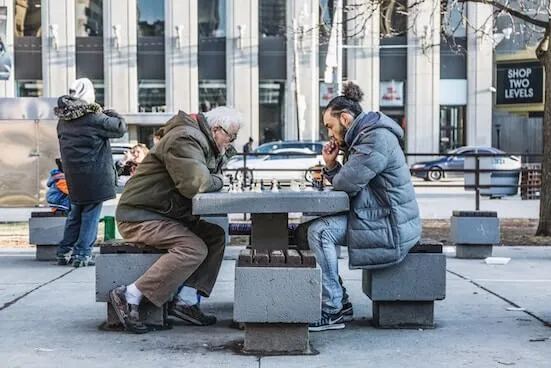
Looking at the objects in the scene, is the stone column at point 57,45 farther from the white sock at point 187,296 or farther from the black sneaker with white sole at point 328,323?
the black sneaker with white sole at point 328,323

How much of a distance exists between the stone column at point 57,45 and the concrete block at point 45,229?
34620 millimetres

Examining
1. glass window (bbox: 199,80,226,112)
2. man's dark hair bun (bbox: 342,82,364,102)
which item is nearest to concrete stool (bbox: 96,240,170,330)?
man's dark hair bun (bbox: 342,82,364,102)

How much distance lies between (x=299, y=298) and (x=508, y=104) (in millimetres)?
37718

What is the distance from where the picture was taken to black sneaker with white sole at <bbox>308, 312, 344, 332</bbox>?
237 inches

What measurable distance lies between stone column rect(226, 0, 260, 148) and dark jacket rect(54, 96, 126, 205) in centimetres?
3462

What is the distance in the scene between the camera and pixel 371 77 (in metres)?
43.9

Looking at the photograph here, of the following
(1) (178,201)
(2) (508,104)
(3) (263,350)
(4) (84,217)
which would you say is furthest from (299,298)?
(2) (508,104)

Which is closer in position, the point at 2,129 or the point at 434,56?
the point at 2,129

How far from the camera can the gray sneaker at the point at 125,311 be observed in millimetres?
5855

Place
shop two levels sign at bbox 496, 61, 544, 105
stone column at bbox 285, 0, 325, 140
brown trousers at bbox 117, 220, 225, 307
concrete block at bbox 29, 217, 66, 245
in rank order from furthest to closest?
stone column at bbox 285, 0, 325, 140
shop two levels sign at bbox 496, 61, 544, 105
concrete block at bbox 29, 217, 66, 245
brown trousers at bbox 117, 220, 225, 307

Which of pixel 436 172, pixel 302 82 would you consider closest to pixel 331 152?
pixel 436 172

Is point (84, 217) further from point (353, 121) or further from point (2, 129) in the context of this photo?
point (2, 129)

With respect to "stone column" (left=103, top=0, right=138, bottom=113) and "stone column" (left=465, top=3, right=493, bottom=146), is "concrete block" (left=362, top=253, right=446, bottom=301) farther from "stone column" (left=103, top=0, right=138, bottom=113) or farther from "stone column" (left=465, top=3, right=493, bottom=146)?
"stone column" (left=465, top=3, right=493, bottom=146)

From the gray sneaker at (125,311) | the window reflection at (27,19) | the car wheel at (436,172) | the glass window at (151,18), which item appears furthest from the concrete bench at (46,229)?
the window reflection at (27,19)
